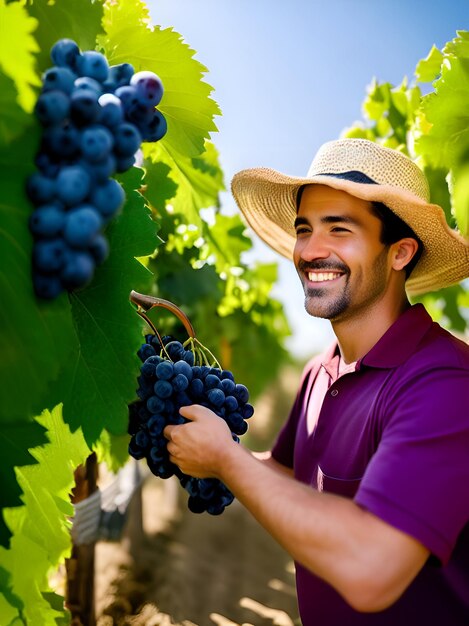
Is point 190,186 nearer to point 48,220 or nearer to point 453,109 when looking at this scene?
point 453,109

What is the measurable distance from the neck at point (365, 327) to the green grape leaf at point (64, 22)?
1.25 metres

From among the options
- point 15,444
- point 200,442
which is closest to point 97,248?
point 15,444

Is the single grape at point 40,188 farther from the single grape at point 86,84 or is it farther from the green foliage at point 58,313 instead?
the single grape at point 86,84

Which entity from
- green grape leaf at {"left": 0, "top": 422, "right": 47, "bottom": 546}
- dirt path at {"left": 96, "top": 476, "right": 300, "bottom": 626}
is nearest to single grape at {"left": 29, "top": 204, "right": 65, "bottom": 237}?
green grape leaf at {"left": 0, "top": 422, "right": 47, "bottom": 546}

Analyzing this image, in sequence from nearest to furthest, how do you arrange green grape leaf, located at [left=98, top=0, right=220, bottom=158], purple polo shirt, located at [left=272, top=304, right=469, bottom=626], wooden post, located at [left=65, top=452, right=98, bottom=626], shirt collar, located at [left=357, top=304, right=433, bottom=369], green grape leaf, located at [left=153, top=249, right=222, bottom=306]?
purple polo shirt, located at [left=272, top=304, right=469, bottom=626] → green grape leaf, located at [left=98, top=0, right=220, bottom=158] → shirt collar, located at [left=357, top=304, right=433, bottom=369] → wooden post, located at [left=65, top=452, right=98, bottom=626] → green grape leaf, located at [left=153, top=249, right=222, bottom=306]

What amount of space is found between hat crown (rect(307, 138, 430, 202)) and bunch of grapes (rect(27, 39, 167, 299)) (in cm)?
126

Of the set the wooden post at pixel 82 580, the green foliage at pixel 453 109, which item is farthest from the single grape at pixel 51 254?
the wooden post at pixel 82 580

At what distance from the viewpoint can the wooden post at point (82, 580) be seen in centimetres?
281

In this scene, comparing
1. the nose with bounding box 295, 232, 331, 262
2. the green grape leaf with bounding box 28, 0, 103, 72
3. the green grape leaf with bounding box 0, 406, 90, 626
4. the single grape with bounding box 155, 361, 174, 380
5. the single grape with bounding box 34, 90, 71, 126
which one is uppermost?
the green grape leaf with bounding box 28, 0, 103, 72

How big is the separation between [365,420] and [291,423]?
28.4 inches

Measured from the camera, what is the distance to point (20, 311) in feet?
3.67

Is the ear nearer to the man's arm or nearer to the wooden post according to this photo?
the man's arm

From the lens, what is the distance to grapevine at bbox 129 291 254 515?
1687 mm

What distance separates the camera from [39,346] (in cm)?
116
